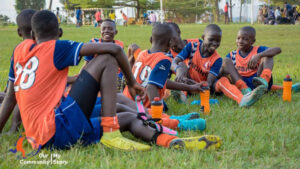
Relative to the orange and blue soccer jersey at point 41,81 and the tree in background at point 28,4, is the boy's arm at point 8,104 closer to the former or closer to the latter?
the orange and blue soccer jersey at point 41,81

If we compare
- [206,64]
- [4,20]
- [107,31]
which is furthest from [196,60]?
[4,20]

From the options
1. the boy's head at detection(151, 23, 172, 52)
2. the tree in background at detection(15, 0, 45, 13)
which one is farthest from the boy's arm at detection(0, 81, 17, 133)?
the tree in background at detection(15, 0, 45, 13)

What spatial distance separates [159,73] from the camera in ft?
12.5

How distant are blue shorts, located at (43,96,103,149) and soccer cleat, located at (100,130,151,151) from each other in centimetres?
13

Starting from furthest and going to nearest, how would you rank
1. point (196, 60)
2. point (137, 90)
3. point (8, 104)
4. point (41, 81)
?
point (196, 60)
point (137, 90)
point (8, 104)
point (41, 81)

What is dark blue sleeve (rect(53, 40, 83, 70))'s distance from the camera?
8.42 feet

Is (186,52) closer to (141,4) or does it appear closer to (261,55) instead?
(261,55)

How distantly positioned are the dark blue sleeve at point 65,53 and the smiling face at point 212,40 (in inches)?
107

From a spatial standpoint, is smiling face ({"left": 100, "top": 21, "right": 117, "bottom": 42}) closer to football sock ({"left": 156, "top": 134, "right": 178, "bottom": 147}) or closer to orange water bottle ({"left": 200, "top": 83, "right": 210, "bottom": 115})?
orange water bottle ({"left": 200, "top": 83, "right": 210, "bottom": 115})

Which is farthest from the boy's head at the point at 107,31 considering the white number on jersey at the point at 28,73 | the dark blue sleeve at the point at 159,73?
the white number on jersey at the point at 28,73

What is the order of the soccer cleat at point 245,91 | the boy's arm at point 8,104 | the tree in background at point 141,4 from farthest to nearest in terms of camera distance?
1. the tree in background at point 141,4
2. the soccer cleat at point 245,91
3. the boy's arm at point 8,104

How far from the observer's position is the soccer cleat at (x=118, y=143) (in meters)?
2.65

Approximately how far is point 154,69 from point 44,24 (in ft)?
4.85

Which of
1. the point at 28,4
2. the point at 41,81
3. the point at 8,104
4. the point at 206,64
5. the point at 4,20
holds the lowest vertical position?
the point at 8,104
